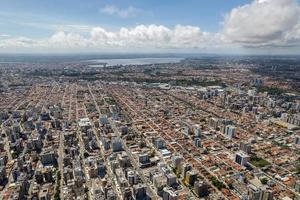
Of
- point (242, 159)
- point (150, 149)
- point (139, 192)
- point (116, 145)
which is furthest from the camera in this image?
point (150, 149)

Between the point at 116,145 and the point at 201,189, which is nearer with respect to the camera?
the point at 201,189

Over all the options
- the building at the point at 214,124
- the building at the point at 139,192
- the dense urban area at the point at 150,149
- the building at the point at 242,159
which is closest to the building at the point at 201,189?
the dense urban area at the point at 150,149

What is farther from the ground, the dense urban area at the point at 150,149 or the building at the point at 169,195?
the building at the point at 169,195

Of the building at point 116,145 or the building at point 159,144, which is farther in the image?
the building at point 159,144

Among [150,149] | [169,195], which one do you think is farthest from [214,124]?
[169,195]

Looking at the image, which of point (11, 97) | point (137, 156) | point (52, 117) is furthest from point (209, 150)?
point (11, 97)

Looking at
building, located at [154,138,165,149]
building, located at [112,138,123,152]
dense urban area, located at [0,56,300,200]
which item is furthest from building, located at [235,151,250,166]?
building, located at [112,138,123,152]

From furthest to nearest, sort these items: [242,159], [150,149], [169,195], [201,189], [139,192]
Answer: [150,149] → [242,159] → [201,189] → [139,192] → [169,195]

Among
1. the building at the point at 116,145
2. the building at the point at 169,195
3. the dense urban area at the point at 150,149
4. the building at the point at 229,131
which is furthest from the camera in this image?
the building at the point at 229,131

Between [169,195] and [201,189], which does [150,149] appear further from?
[169,195]

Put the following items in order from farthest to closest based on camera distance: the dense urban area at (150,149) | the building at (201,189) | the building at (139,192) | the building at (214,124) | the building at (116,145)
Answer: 1. the building at (214,124)
2. the building at (116,145)
3. the dense urban area at (150,149)
4. the building at (201,189)
5. the building at (139,192)

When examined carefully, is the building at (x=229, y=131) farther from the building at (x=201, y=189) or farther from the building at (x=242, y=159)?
the building at (x=201, y=189)
